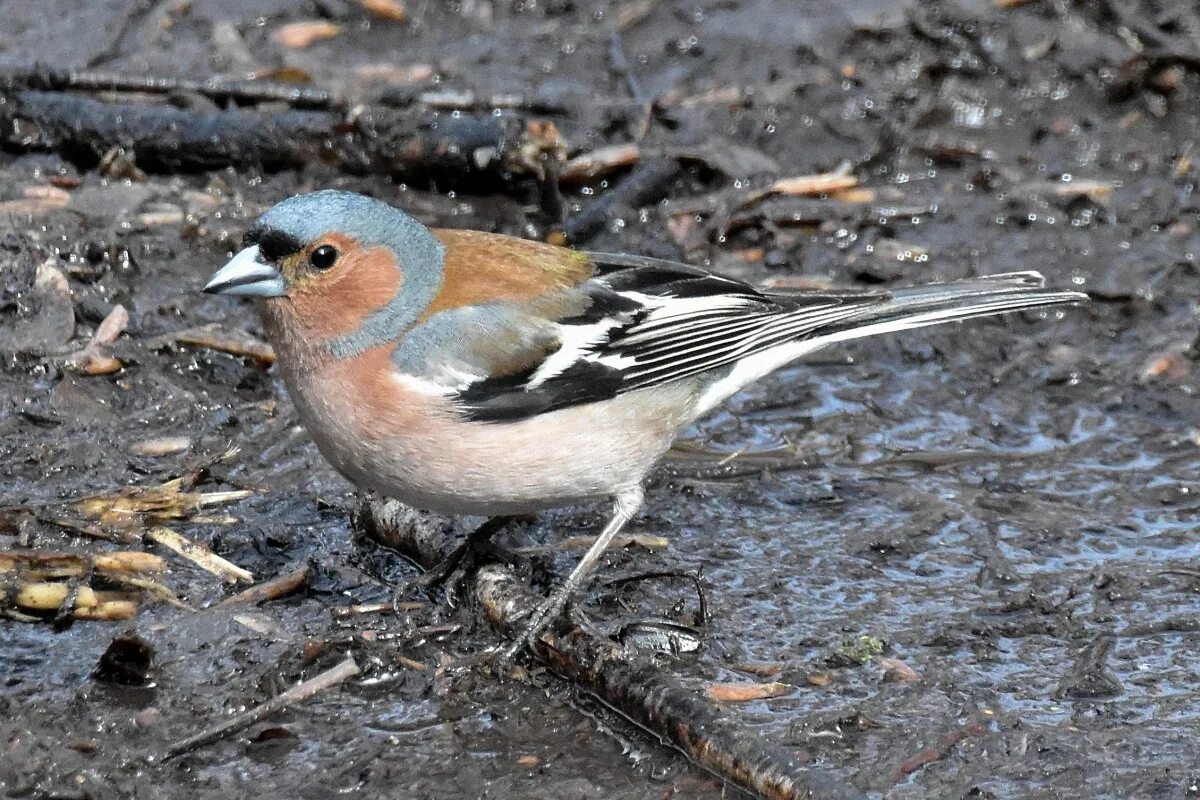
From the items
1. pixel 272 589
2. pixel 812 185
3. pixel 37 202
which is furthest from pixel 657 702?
pixel 37 202

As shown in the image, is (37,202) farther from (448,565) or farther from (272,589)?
(448,565)

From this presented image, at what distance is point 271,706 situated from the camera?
448 centimetres

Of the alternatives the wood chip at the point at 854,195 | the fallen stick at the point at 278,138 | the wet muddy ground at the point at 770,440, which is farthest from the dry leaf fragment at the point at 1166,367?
the fallen stick at the point at 278,138

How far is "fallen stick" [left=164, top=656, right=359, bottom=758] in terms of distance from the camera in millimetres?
4297

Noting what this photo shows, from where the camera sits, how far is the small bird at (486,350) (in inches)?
193

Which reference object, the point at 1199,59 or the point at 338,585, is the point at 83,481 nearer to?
the point at 338,585

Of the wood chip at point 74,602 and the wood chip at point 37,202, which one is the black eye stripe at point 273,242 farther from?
the wood chip at point 37,202

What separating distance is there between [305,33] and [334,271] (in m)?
4.50

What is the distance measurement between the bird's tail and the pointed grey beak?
6.81 ft

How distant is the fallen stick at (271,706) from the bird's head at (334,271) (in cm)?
104

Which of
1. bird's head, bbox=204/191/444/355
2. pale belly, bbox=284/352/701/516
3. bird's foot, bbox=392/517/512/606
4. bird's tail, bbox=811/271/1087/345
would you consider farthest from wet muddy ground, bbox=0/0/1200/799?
bird's head, bbox=204/191/444/355

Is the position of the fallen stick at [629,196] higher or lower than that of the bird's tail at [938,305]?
lower

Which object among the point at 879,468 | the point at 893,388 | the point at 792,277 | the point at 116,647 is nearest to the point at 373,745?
the point at 116,647

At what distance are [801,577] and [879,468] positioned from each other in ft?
3.11
